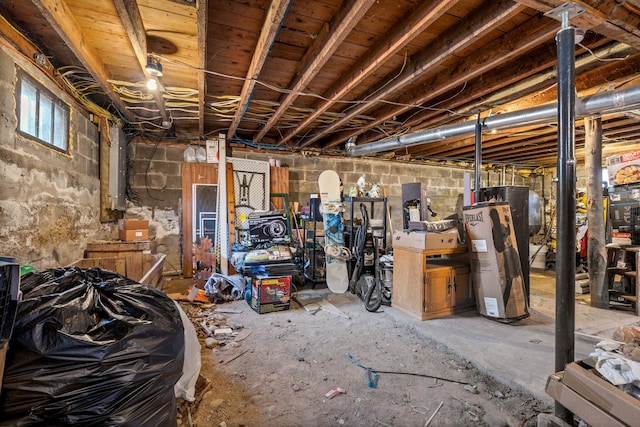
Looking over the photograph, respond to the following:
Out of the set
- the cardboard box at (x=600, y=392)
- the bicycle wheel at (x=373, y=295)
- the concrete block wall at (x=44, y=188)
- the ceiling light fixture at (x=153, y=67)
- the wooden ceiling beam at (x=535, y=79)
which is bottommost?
the bicycle wheel at (x=373, y=295)

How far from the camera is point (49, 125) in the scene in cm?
254

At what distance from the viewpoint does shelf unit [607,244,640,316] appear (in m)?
3.31

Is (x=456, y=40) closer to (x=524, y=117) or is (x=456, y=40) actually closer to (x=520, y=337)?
(x=524, y=117)

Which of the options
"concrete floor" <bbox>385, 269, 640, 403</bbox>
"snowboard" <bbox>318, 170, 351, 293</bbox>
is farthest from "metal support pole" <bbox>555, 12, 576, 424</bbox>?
"snowboard" <bbox>318, 170, 351, 293</bbox>

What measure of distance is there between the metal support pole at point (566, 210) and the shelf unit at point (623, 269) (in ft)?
8.83

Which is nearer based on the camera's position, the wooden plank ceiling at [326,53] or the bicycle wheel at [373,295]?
the wooden plank ceiling at [326,53]

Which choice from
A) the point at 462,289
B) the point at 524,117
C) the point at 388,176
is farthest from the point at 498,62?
the point at 388,176

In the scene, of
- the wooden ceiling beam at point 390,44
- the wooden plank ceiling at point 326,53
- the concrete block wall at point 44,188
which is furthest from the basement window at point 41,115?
the wooden ceiling beam at point 390,44

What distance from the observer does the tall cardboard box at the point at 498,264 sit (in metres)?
2.80

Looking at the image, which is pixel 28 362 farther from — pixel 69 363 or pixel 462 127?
pixel 462 127

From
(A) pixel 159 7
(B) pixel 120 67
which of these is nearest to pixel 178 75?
(B) pixel 120 67

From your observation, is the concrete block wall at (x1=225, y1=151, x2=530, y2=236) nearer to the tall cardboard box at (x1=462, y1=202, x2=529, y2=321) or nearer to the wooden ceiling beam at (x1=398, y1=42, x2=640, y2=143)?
the wooden ceiling beam at (x1=398, y1=42, x2=640, y2=143)

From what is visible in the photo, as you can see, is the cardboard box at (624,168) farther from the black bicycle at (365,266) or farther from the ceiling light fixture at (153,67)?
the ceiling light fixture at (153,67)

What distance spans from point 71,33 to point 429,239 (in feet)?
10.6
